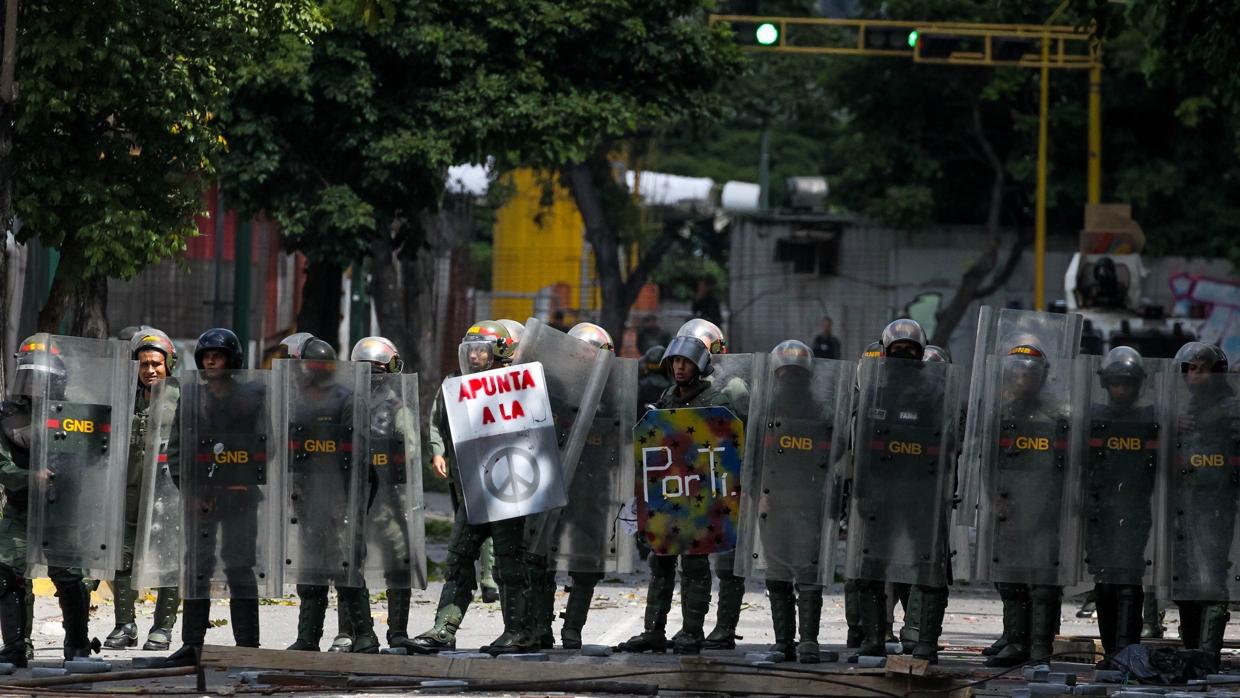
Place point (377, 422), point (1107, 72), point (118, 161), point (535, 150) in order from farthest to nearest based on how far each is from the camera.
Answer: point (1107, 72) < point (535, 150) < point (118, 161) < point (377, 422)

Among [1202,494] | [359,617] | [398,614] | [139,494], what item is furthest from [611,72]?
[1202,494]

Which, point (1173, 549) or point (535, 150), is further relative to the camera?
point (535, 150)

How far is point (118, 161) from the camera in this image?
45.2ft

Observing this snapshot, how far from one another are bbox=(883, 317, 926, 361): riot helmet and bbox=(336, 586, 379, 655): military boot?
304 cm

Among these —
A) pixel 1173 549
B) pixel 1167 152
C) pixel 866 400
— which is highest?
pixel 1167 152

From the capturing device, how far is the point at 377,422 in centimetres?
1060

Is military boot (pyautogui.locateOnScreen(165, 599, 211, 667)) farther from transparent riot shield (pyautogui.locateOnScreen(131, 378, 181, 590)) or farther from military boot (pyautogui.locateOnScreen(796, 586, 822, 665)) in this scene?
military boot (pyautogui.locateOnScreen(796, 586, 822, 665))

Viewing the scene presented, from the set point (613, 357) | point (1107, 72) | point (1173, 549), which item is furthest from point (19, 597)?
point (1107, 72)

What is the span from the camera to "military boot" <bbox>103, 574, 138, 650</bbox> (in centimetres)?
1131

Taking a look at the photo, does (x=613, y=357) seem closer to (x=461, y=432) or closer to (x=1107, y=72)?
(x=461, y=432)

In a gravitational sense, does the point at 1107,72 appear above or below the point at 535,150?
above

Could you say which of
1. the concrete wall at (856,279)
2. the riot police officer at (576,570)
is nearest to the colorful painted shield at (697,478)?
the riot police officer at (576,570)

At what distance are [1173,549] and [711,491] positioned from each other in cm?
236

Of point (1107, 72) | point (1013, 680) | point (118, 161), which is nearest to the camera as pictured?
point (1013, 680)
